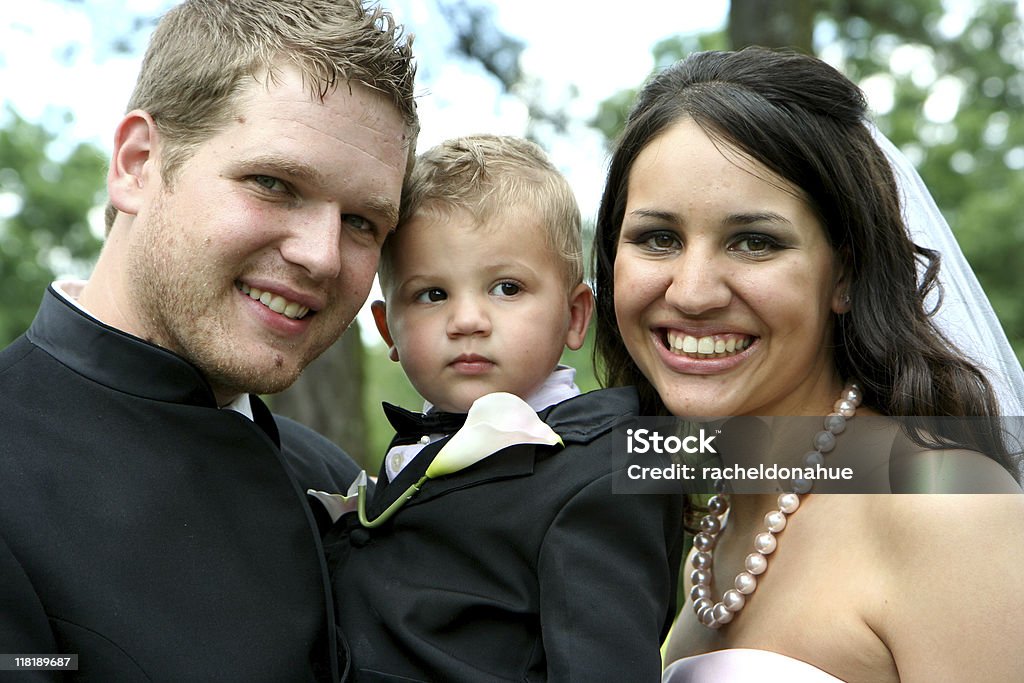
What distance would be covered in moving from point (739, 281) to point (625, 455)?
1.87ft

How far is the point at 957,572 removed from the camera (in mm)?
2660

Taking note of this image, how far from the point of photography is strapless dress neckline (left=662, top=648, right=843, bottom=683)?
2834 mm

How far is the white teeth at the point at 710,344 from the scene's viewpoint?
306 cm

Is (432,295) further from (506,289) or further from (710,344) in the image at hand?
(710,344)

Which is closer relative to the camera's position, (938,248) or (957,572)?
(957,572)

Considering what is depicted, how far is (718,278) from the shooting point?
298cm

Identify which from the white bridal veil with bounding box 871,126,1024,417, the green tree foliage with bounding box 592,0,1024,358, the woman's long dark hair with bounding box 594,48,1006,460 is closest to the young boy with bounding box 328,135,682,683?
the woman's long dark hair with bounding box 594,48,1006,460

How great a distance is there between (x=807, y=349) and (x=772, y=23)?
4599 mm

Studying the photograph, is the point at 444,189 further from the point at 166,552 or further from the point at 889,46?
the point at 889,46

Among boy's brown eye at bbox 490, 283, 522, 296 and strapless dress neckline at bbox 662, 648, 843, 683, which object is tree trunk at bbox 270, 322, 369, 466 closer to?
boy's brown eye at bbox 490, 283, 522, 296

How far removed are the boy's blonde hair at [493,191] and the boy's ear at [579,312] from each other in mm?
36

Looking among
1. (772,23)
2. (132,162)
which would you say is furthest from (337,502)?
(772,23)

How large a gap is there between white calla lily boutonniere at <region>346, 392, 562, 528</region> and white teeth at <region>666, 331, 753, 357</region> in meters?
0.48

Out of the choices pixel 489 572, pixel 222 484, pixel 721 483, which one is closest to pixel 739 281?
pixel 721 483
